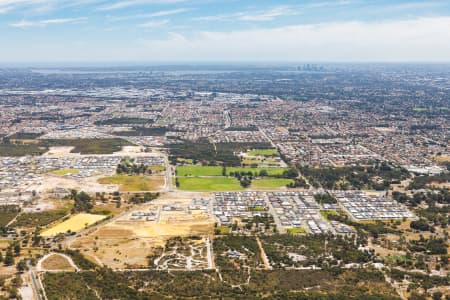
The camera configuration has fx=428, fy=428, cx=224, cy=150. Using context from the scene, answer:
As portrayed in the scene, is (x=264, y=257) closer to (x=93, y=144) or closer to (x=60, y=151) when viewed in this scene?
(x=60, y=151)

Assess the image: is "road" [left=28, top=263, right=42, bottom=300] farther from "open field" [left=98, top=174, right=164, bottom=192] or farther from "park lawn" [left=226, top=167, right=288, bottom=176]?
"park lawn" [left=226, top=167, right=288, bottom=176]

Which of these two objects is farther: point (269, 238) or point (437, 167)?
point (437, 167)

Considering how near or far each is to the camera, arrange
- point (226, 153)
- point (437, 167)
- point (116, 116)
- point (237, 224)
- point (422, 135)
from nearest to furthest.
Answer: point (237, 224), point (437, 167), point (226, 153), point (422, 135), point (116, 116)

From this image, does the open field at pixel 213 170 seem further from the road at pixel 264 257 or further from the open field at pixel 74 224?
the road at pixel 264 257

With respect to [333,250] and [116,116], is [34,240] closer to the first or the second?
[333,250]

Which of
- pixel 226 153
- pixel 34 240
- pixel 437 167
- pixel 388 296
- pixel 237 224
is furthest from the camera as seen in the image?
pixel 226 153

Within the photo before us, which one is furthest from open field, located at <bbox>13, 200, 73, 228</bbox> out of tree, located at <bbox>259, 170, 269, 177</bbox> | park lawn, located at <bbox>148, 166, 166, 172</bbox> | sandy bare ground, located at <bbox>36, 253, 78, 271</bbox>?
tree, located at <bbox>259, 170, 269, 177</bbox>

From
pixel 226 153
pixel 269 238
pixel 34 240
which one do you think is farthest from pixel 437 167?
pixel 34 240
